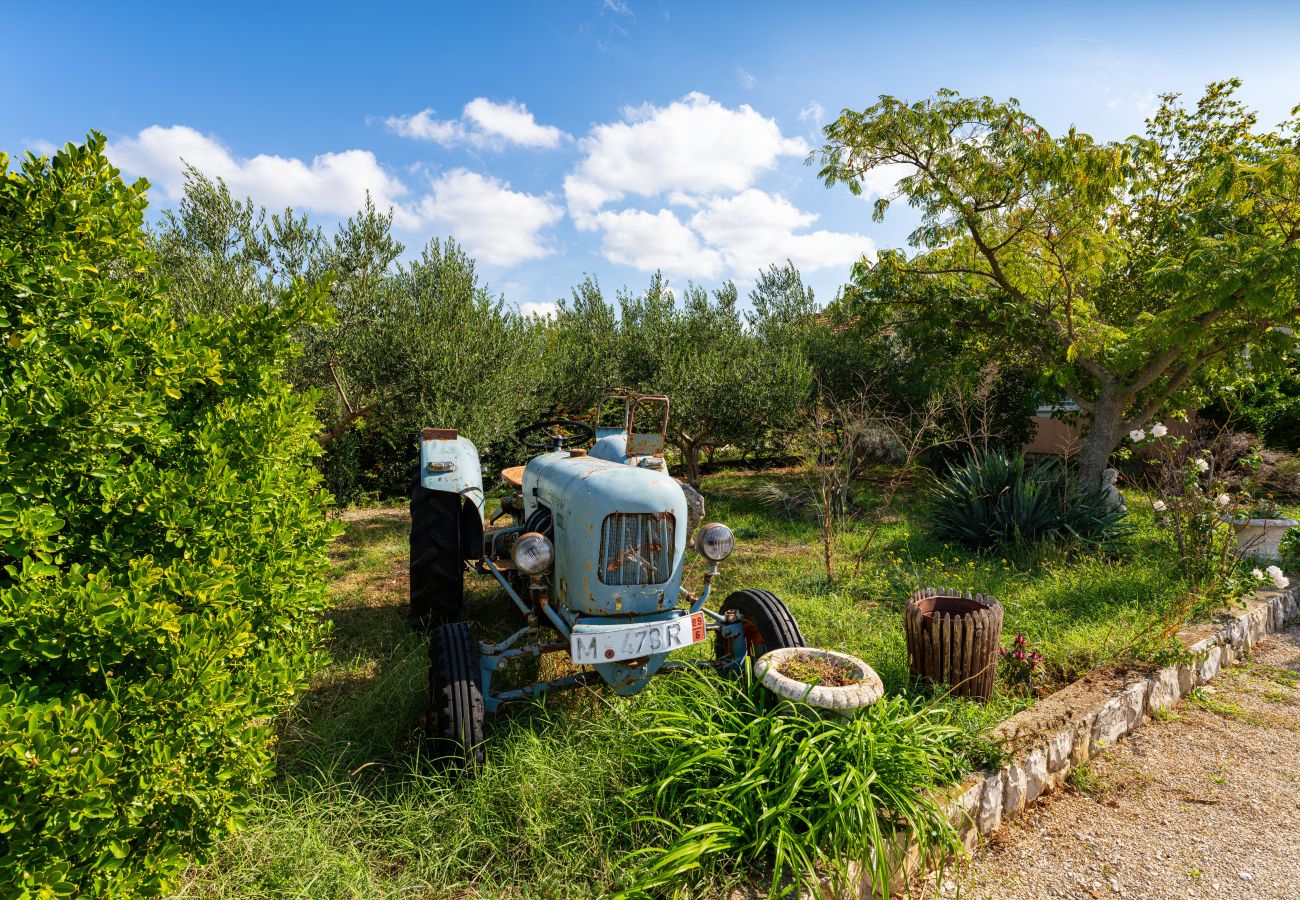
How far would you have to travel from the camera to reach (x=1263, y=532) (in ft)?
17.5

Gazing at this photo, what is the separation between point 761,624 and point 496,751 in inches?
53.8

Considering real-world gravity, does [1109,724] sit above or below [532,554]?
below

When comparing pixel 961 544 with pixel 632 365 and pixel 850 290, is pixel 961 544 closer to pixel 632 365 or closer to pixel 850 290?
pixel 850 290

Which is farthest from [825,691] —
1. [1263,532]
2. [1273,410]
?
[1273,410]

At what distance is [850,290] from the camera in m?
9.86

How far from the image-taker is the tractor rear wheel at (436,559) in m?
4.06

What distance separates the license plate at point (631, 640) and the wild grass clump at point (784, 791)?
0.26 meters

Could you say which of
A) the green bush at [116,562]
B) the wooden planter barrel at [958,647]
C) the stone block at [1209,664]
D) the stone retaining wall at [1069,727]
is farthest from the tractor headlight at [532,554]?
the stone block at [1209,664]

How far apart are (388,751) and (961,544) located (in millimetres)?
5630

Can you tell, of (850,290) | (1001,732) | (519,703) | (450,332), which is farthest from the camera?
(850,290)

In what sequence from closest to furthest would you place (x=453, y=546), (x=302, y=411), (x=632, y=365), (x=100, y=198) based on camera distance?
(x=100, y=198) < (x=302, y=411) < (x=453, y=546) < (x=632, y=365)

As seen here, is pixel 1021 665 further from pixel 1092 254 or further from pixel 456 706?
pixel 1092 254

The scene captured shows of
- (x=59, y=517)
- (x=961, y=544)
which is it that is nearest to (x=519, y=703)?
(x=59, y=517)

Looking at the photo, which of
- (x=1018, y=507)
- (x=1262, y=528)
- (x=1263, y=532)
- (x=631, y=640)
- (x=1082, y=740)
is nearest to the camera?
(x=631, y=640)
